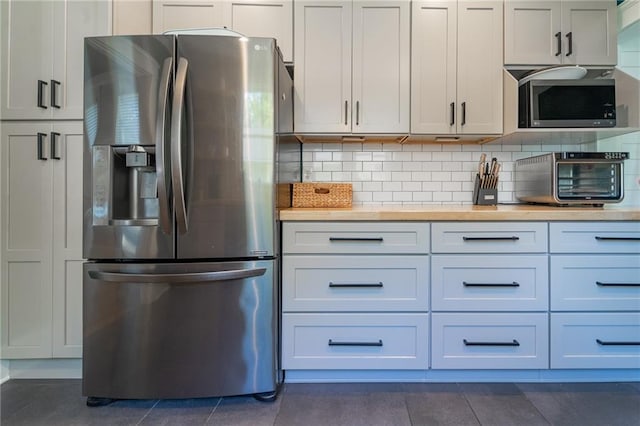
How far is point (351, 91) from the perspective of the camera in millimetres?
2086

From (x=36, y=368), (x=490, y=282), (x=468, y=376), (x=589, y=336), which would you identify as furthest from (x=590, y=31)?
(x=36, y=368)

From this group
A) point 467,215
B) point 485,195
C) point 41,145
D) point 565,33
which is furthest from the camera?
point 485,195

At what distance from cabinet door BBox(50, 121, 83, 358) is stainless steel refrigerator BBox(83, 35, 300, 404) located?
0.37 m

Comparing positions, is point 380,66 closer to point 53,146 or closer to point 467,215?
point 467,215

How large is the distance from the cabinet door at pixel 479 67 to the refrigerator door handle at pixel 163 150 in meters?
1.62

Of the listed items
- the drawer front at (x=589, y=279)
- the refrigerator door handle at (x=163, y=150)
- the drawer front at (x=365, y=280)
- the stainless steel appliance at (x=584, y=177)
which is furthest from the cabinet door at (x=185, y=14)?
the drawer front at (x=589, y=279)

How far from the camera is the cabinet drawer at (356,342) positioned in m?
1.75

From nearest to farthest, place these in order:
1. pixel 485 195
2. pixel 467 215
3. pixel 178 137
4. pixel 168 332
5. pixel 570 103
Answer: pixel 178 137 → pixel 168 332 → pixel 467 215 → pixel 570 103 → pixel 485 195

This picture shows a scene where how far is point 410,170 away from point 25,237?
231 cm

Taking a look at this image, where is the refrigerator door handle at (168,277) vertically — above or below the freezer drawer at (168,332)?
above

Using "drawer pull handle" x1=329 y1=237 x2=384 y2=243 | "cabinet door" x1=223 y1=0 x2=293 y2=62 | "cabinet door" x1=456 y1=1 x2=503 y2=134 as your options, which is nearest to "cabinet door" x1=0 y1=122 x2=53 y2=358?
"cabinet door" x1=223 y1=0 x2=293 y2=62

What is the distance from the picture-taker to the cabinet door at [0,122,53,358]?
72.6 inches

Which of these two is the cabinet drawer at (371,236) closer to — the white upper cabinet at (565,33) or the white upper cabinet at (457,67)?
the white upper cabinet at (457,67)

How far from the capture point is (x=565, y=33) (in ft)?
6.82
